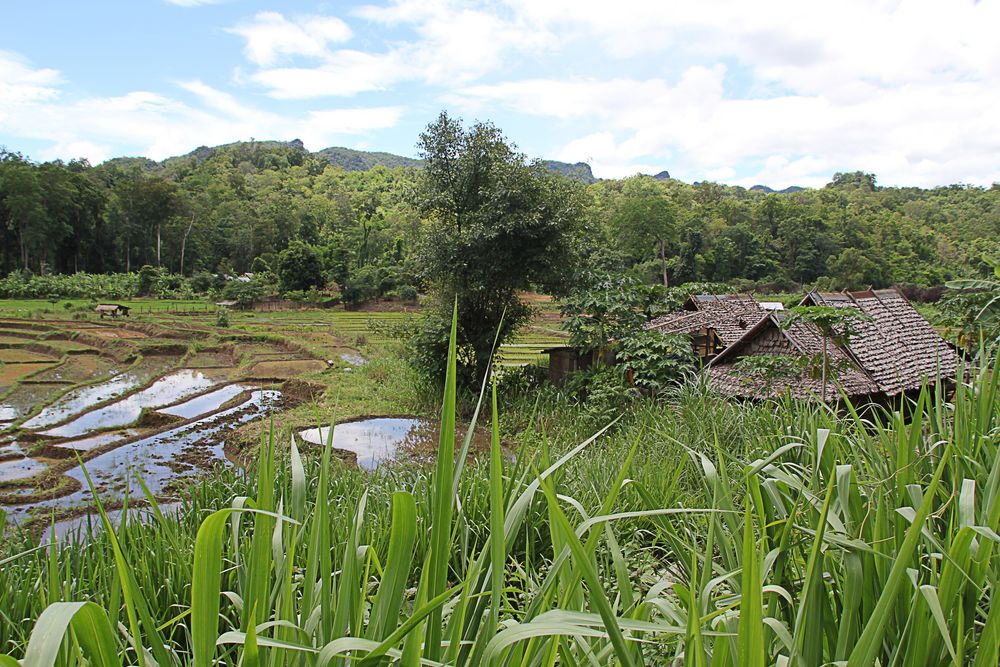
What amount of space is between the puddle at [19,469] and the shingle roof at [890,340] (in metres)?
9.44

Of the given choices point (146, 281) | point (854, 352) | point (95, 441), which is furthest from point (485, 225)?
point (146, 281)

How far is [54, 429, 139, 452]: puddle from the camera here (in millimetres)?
8570

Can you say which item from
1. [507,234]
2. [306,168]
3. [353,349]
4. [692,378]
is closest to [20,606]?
[692,378]

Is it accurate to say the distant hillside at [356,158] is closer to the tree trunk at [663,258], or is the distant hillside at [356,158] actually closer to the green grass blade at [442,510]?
the tree trunk at [663,258]

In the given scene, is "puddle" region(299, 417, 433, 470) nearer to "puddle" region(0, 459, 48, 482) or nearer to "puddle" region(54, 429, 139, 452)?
"puddle" region(54, 429, 139, 452)

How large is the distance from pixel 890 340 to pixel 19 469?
1124cm

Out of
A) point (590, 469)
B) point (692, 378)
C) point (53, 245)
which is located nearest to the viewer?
point (590, 469)

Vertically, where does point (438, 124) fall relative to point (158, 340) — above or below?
above

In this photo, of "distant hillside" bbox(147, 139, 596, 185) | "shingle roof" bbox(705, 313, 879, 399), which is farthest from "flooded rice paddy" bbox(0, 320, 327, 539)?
"distant hillside" bbox(147, 139, 596, 185)

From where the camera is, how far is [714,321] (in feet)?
39.4

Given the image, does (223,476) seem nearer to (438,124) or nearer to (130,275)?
(438,124)

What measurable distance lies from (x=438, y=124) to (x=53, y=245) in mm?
32698

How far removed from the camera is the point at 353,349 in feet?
59.1

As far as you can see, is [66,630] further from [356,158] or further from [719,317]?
[356,158]
